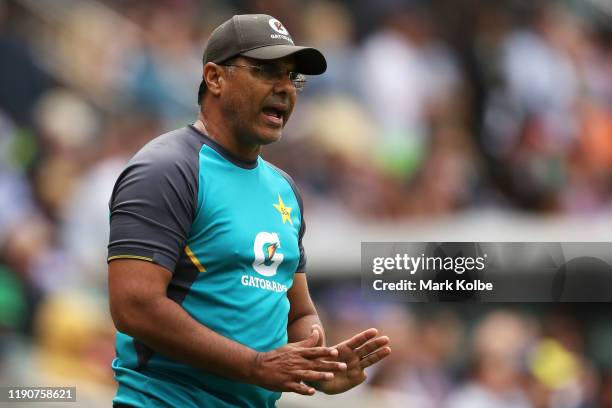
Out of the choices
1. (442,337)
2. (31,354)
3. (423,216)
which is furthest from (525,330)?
(31,354)

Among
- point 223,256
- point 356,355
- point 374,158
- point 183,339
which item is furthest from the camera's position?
point 374,158

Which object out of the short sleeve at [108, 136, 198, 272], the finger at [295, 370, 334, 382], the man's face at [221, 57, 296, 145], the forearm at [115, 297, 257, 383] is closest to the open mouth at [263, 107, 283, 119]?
the man's face at [221, 57, 296, 145]

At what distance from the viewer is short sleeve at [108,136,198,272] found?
3.38 m

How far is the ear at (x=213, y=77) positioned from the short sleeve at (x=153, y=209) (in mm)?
387

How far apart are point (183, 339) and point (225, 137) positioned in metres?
0.83

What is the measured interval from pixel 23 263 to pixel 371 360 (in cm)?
562

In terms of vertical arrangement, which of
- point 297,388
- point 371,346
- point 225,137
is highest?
point 225,137

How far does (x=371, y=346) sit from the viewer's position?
3660mm

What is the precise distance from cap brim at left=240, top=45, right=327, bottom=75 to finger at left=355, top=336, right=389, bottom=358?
1.00 metres

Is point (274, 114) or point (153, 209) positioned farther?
point (274, 114)

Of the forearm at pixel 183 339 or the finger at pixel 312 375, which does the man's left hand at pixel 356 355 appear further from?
the forearm at pixel 183 339

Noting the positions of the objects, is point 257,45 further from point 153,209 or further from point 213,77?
point 153,209

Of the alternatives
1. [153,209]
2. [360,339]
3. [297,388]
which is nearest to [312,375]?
[297,388]

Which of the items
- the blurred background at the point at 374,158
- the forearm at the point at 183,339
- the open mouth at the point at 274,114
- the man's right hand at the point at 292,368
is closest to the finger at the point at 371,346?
the man's right hand at the point at 292,368
